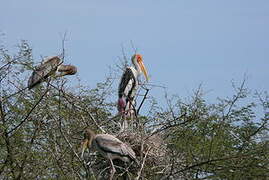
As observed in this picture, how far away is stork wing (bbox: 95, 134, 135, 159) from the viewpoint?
28.8 feet

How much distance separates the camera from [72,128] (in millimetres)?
9969

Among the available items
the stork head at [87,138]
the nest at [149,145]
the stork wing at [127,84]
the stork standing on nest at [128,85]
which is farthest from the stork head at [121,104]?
the stork head at [87,138]

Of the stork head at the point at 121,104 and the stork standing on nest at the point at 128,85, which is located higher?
the stork standing on nest at the point at 128,85

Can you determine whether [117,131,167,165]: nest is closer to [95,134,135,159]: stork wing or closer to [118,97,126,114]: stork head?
[95,134,135,159]: stork wing

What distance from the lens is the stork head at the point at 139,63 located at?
12.6 m

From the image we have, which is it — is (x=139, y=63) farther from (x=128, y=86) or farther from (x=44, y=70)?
(x=44, y=70)

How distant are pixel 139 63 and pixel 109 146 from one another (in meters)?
4.33

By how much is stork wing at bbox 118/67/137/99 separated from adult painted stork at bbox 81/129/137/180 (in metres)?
2.78

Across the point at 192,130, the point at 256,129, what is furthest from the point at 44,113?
the point at 256,129

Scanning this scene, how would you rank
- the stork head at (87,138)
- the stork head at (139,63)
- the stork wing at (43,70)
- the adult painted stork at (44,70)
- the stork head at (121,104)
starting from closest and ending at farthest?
the stork head at (87,138), the adult painted stork at (44,70), the stork wing at (43,70), the stork head at (121,104), the stork head at (139,63)

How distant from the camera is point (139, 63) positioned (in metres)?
12.9

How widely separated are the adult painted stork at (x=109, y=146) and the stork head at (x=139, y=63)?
3.71m

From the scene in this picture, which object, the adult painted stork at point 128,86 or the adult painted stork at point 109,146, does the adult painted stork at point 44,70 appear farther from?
the adult painted stork at point 109,146

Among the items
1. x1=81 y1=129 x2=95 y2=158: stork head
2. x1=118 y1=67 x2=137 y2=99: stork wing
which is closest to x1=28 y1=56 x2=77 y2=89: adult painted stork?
x1=118 y1=67 x2=137 y2=99: stork wing
